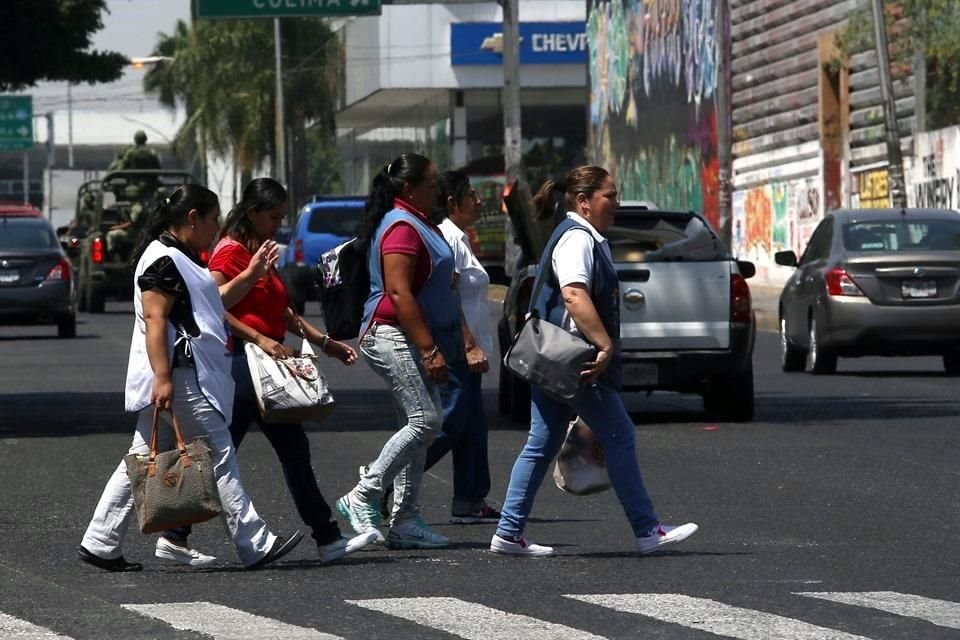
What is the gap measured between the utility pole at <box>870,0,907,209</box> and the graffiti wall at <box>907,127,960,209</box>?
180 cm

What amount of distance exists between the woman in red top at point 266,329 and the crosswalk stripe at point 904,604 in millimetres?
2035

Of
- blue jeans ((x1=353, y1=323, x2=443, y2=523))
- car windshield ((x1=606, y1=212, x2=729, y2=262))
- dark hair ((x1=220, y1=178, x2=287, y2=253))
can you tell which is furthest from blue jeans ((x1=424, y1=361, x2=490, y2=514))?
car windshield ((x1=606, y1=212, x2=729, y2=262))

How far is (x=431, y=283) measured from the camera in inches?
397

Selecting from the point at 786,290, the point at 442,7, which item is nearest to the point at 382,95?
the point at 442,7

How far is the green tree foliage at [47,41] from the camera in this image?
18219mm

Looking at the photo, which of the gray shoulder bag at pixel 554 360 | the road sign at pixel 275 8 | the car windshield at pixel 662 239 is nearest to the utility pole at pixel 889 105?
the road sign at pixel 275 8

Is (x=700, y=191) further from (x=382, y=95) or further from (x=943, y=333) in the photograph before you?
(x=943, y=333)

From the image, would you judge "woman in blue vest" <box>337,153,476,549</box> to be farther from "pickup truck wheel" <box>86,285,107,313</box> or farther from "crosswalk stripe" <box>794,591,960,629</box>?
"pickup truck wheel" <box>86,285,107,313</box>

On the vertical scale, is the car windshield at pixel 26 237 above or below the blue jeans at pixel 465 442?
above

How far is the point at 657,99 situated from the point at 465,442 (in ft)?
141

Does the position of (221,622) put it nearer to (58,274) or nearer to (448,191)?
(448,191)

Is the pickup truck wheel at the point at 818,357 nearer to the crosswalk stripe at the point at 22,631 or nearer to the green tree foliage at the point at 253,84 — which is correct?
the crosswalk stripe at the point at 22,631

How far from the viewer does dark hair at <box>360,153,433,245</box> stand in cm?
1007

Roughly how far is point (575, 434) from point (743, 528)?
4.09 feet
